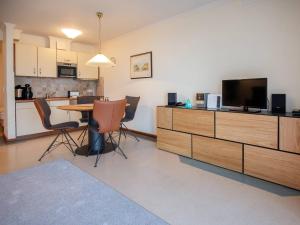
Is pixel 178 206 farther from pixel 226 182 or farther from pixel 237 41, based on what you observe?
pixel 237 41

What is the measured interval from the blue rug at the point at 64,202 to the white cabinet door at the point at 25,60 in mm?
2931

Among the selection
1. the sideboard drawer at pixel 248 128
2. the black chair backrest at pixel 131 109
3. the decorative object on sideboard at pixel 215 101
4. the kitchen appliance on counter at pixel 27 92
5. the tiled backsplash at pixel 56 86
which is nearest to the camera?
the sideboard drawer at pixel 248 128

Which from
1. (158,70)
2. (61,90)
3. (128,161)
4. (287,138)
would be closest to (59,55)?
(61,90)

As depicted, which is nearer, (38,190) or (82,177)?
(38,190)

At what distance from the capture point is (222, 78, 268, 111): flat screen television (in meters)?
2.64

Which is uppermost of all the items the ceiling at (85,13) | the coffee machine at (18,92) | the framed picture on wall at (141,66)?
the ceiling at (85,13)

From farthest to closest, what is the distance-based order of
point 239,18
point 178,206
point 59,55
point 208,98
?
1. point 59,55
2. point 208,98
3. point 239,18
4. point 178,206

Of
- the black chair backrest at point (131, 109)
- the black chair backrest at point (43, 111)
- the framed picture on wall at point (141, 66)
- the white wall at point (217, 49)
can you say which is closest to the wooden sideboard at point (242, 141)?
the white wall at point (217, 49)

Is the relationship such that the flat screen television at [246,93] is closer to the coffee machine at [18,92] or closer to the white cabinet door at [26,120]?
the white cabinet door at [26,120]

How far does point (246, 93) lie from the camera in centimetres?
280

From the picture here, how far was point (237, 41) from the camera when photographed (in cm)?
307

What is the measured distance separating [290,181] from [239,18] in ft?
7.71

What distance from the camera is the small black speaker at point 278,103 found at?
2.50m

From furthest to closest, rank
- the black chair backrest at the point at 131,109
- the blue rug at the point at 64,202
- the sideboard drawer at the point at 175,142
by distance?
the black chair backrest at the point at 131,109, the sideboard drawer at the point at 175,142, the blue rug at the point at 64,202
